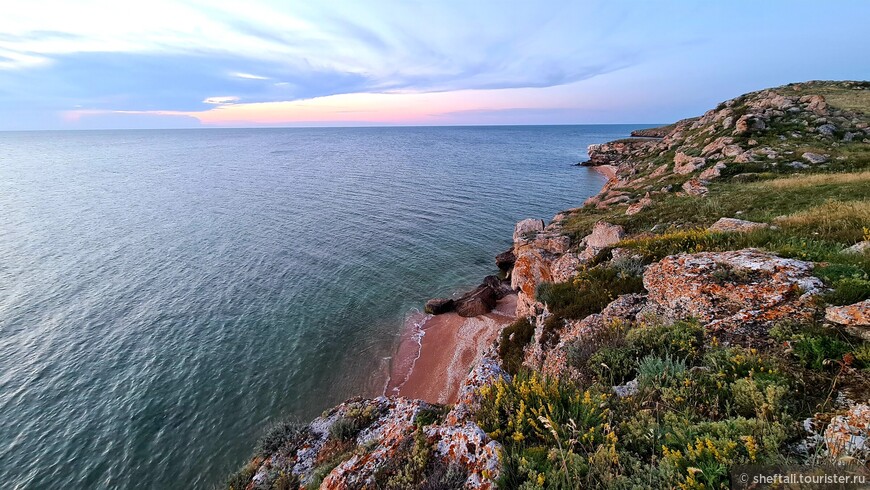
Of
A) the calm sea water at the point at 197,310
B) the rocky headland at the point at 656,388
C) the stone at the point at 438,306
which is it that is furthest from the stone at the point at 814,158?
the stone at the point at 438,306

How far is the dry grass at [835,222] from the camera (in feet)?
35.2

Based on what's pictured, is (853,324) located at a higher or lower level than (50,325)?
higher

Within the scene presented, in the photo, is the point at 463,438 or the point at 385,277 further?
the point at 385,277

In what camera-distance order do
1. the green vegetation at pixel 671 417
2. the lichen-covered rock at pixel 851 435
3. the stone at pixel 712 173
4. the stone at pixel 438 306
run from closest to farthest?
1. the lichen-covered rock at pixel 851 435
2. the green vegetation at pixel 671 417
3. the stone at pixel 712 173
4. the stone at pixel 438 306

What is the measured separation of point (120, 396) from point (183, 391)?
3.44m

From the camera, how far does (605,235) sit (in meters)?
21.2

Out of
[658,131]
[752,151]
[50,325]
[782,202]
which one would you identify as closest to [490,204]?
[752,151]

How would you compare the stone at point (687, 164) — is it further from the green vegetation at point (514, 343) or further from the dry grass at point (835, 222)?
the green vegetation at point (514, 343)

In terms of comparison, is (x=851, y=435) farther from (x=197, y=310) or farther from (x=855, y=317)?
(x=197, y=310)

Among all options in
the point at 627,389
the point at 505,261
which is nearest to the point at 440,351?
the point at 505,261

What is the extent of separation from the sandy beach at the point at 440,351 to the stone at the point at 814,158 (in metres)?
26.0

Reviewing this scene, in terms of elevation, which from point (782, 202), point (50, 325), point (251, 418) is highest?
point (782, 202)

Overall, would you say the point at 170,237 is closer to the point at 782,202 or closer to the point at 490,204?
the point at 490,204

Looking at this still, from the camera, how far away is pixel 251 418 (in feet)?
66.3
